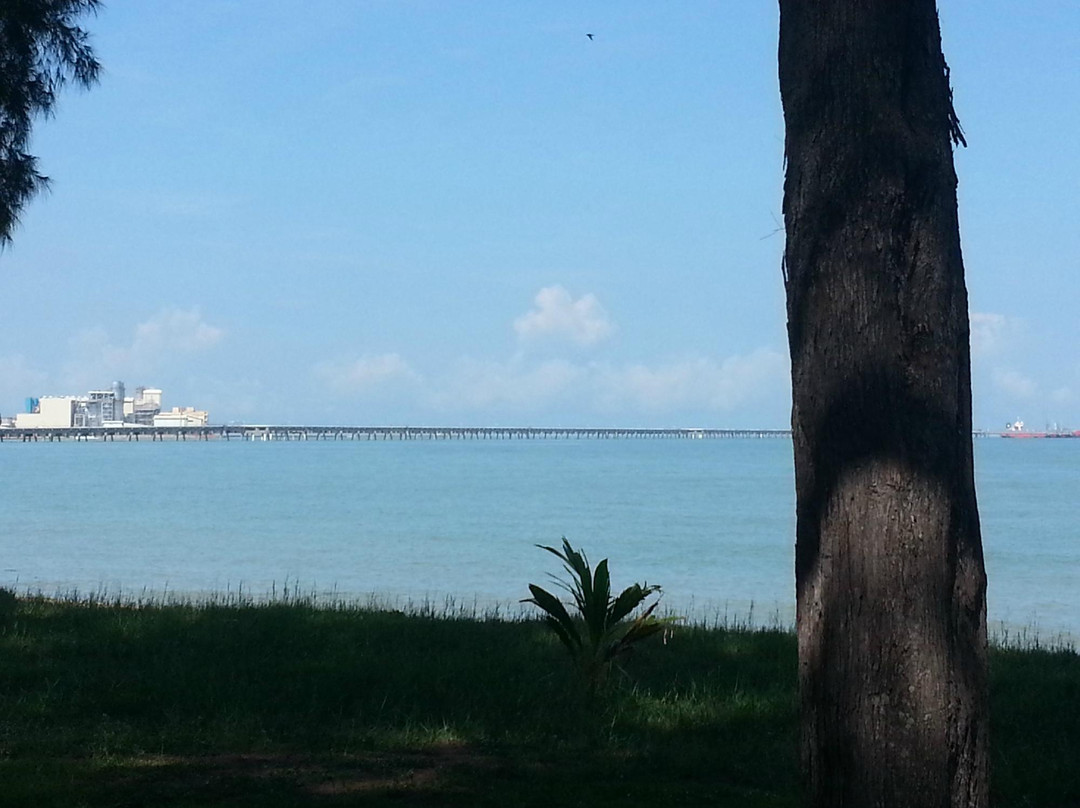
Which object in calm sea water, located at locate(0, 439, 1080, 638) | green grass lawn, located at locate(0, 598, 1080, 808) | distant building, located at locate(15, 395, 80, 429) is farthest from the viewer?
distant building, located at locate(15, 395, 80, 429)

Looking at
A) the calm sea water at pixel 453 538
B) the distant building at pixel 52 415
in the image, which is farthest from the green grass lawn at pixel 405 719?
the distant building at pixel 52 415

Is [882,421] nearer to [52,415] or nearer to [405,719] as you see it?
[405,719]

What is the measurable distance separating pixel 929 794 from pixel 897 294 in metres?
1.44

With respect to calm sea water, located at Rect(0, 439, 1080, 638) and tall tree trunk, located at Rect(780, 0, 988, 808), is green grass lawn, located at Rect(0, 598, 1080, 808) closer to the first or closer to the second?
tall tree trunk, located at Rect(780, 0, 988, 808)

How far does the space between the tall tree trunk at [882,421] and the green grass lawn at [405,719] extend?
71.1 inches

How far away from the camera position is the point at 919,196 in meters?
3.91

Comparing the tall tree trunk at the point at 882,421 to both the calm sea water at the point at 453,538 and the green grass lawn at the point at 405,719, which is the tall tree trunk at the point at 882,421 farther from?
the calm sea water at the point at 453,538

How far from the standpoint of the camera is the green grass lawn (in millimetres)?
5625

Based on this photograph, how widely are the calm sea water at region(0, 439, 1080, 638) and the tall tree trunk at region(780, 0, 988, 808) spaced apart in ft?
50.6

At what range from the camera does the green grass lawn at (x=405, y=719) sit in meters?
5.62

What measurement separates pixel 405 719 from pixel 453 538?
2974 cm

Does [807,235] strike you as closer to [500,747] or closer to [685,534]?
[500,747]

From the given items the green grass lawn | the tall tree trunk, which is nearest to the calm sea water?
the green grass lawn

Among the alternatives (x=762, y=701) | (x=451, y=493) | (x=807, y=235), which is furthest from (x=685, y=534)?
(x=807, y=235)
